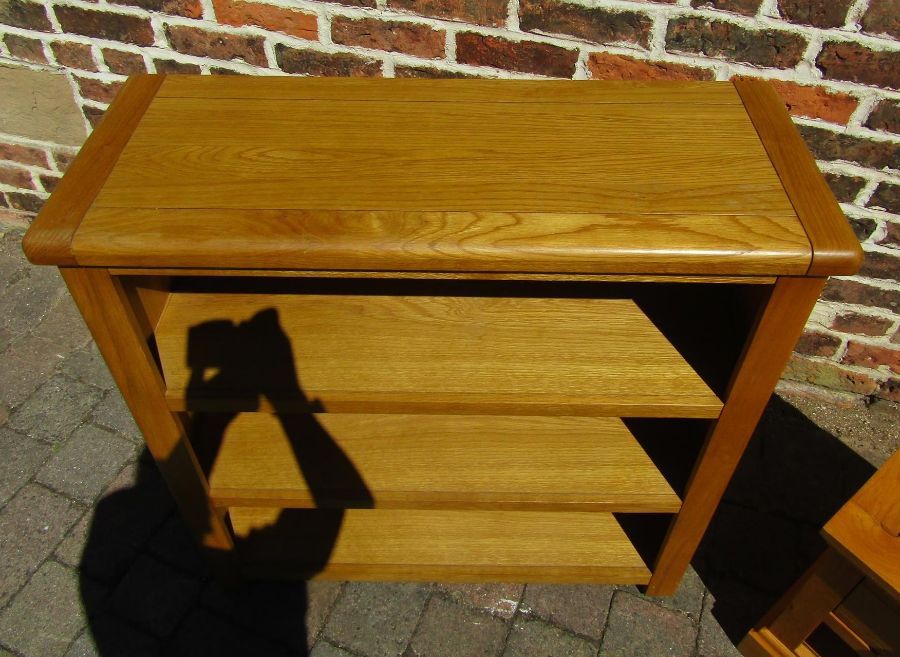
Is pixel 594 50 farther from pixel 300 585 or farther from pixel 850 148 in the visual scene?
pixel 300 585

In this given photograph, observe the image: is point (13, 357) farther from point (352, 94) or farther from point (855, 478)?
point (855, 478)

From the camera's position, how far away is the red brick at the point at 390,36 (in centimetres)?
180

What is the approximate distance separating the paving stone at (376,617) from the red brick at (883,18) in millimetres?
1773

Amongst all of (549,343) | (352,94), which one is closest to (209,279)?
(352,94)

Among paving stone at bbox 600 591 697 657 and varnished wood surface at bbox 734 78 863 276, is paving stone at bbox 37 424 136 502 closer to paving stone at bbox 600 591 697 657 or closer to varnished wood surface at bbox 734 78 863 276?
paving stone at bbox 600 591 697 657

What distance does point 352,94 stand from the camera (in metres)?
1.42

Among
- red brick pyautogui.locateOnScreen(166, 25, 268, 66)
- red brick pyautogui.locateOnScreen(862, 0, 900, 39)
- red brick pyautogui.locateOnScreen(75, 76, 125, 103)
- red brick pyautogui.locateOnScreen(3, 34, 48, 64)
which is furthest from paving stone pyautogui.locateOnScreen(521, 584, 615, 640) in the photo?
red brick pyautogui.locateOnScreen(3, 34, 48, 64)

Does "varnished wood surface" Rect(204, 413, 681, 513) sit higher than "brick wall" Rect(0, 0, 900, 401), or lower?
lower

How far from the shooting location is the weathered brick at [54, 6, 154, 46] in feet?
6.52

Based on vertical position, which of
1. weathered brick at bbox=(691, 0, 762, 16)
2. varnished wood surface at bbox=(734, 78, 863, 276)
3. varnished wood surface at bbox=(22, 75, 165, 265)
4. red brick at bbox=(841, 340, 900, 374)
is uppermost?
weathered brick at bbox=(691, 0, 762, 16)

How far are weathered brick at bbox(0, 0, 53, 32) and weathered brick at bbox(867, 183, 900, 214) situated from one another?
7.76ft

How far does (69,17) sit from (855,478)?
2748mm

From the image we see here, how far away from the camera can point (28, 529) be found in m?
2.07

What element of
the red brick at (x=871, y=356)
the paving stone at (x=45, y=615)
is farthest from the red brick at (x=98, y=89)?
the red brick at (x=871, y=356)
